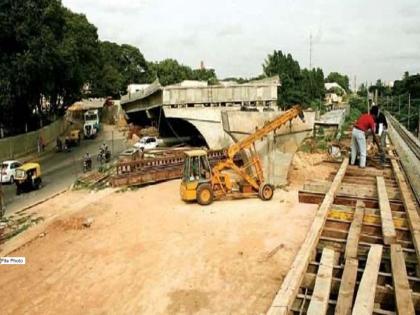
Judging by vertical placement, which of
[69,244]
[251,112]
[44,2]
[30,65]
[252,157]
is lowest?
[69,244]

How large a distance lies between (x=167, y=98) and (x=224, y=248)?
1636 cm

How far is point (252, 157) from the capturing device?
22125 millimetres

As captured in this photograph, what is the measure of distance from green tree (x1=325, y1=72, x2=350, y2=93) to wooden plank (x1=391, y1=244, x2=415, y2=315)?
147 metres

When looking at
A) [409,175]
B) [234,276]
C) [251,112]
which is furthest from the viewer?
[251,112]

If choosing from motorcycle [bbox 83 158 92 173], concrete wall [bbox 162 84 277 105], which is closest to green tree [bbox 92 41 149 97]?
motorcycle [bbox 83 158 92 173]

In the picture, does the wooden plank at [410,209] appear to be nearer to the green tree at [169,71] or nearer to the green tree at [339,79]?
the green tree at [169,71]

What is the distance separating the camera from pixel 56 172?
105 feet

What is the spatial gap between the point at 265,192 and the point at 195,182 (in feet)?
11.0

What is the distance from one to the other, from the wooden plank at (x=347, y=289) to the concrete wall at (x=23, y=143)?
117 ft

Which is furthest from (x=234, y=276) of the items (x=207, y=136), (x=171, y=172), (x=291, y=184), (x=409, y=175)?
(x=207, y=136)

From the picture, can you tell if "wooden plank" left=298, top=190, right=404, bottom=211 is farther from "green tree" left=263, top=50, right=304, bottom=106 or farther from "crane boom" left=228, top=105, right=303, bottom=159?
"green tree" left=263, top=50, right=304, bottom=106

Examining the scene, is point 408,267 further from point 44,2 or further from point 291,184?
point 44,2

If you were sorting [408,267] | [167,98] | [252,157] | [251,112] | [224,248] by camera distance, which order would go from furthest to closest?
[167,98] → [251,112] → [252,157] → [224,248] → [408,267]

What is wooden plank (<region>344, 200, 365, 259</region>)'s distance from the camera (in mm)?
5629
